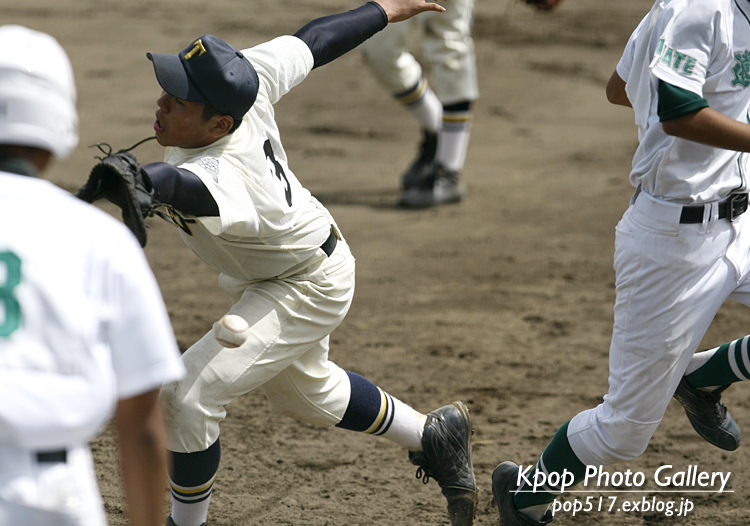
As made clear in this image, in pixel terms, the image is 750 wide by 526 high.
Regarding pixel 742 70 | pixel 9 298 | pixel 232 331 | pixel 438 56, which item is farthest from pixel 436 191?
pixel 9 298

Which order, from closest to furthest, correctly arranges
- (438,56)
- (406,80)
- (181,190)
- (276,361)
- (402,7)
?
(181,190) < (276,361) < (402,7) < (406,80) < (438,56)

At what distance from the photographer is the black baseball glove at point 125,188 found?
86.1 inches

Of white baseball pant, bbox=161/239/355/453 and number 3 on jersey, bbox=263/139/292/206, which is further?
number 3 on jersey, bbox=263/139/292/206

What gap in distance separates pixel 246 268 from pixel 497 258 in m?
3.61

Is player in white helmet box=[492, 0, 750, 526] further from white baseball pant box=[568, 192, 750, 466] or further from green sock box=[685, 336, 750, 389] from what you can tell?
green sock box=[685, 336, 750, 389]

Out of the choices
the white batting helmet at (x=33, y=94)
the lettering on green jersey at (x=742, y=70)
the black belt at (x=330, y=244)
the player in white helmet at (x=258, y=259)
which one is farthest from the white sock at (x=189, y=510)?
the lettering on green jersey at (x=742, y=70)

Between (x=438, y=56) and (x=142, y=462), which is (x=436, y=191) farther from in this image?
(x=142, y=462)

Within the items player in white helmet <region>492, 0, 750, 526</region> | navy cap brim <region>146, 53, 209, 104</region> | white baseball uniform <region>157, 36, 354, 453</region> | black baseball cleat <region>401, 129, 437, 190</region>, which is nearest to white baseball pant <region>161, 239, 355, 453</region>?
white baseball uniform <region>157, 36, 354, 453</region>

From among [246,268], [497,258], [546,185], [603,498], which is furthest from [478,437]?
[546,185]

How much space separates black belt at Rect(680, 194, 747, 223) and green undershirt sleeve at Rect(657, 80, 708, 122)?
320mm

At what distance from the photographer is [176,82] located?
260cm

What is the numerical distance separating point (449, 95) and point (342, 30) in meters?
4.15

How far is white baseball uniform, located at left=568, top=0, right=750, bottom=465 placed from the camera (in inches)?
102

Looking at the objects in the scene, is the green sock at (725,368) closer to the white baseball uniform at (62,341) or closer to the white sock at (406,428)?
the white sock at (406,428)
